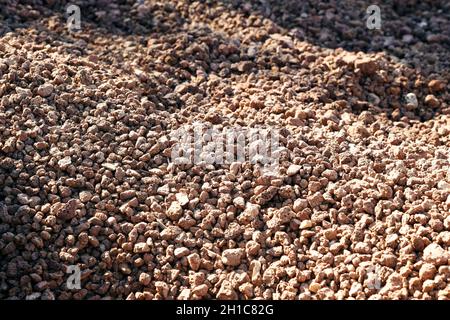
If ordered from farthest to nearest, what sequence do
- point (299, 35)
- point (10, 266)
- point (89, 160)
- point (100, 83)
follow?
point (299, 35), point (100, 83), point (89, 160), point (10, 266)

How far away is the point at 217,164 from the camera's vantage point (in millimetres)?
3162

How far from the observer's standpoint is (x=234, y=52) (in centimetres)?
390

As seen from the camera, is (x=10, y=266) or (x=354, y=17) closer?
(x=10, y=266)

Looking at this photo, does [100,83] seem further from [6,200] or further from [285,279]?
[285,279]

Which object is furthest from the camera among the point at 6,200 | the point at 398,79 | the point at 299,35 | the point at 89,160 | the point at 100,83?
the point at 299,35

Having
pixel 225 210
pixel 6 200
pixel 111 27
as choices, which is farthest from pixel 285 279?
pixel 111 27

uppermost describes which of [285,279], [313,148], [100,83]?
[100,83]

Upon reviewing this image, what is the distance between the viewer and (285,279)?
2.79 meters

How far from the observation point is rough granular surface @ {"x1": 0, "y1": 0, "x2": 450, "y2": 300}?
2773mm

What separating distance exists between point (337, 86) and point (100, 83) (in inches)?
51.0

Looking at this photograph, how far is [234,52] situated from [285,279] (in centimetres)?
160

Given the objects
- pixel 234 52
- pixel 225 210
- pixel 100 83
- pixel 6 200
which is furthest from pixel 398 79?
pixel 6 200

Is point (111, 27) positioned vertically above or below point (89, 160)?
above

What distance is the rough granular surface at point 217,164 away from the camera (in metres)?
2.77
